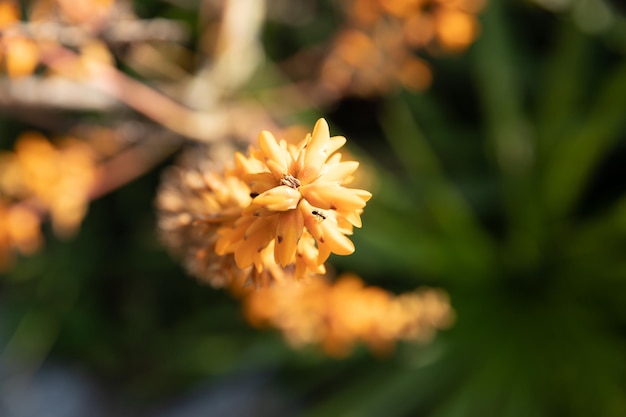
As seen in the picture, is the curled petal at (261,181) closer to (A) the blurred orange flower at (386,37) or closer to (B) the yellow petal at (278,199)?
(B) the yellow petal at (278,199)

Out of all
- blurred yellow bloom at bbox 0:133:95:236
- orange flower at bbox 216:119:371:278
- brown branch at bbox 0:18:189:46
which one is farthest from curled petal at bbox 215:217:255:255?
blurred yellow bloom at bbox 0:133:95:236

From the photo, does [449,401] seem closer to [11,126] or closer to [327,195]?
[327,195]

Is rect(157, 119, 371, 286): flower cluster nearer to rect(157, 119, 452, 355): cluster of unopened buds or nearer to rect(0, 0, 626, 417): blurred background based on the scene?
rect(157, 119, 452, 355): cluster of unopened buds

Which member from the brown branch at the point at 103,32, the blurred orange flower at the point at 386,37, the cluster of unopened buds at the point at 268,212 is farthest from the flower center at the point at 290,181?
the blurred orange flower at the point at 386,37

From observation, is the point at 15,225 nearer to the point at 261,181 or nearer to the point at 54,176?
the point at 54,176

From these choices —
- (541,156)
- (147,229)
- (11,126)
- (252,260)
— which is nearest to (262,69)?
(147,229)

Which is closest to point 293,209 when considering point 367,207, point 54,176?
point 54,176
